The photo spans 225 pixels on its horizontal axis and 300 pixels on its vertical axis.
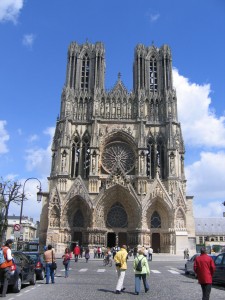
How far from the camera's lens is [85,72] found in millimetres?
49062

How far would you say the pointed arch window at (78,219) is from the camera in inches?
1625

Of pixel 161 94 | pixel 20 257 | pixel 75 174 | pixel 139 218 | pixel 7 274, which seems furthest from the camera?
pixel 161 94

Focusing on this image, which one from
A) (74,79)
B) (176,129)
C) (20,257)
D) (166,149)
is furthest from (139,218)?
(20,257)

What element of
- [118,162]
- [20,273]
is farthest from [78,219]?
[20,273]

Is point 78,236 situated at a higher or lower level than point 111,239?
higher

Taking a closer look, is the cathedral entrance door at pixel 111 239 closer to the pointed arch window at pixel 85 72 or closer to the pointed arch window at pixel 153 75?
the pointed arch window at pixel 85 72

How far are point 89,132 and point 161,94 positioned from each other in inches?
449

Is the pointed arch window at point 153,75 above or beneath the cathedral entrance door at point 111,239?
above

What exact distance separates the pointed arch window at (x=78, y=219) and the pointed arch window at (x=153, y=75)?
19897 mm

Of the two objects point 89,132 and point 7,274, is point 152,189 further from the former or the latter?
point 7,274

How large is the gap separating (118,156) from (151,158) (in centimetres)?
431

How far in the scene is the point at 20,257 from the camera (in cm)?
1263

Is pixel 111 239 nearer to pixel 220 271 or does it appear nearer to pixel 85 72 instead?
pixel 85 72

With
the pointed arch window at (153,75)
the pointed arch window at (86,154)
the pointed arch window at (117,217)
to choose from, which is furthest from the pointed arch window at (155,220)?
the pointed arch window at (153,75)
